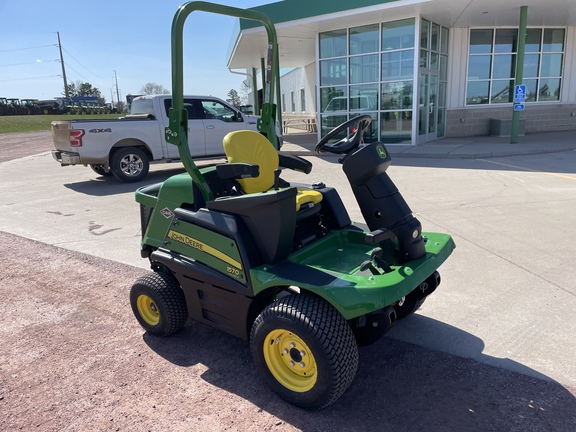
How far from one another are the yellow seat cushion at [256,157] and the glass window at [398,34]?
11.8 metres

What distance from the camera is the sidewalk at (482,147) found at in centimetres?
1195

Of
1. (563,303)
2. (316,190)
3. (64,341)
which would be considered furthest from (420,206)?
(64,341)

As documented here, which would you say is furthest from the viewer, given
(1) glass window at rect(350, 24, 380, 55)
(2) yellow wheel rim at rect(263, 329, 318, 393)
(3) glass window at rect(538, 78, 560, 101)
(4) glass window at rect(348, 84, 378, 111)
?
(3) glass window at rect(538, 78, 560, 101)

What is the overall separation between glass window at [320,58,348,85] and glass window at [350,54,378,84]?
0.26 meters

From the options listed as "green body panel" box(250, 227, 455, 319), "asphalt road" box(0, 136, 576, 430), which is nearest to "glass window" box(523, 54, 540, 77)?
"asphalt road" box(0, 136, 576, 430)

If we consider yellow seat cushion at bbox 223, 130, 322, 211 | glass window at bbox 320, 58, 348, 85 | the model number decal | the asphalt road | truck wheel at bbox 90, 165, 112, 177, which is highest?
glass window at bbox 320, 58, 348, 85

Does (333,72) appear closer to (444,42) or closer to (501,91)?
(444,42)

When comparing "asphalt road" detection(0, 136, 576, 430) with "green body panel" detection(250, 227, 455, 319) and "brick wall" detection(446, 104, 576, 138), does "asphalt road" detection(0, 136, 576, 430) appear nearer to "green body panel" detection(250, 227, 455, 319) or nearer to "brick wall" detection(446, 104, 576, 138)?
"green body panel" detection(250, 227, 455, 319)

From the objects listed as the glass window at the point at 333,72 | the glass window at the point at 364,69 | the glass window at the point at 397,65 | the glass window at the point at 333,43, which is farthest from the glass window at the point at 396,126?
the glass window at the point at 333,43

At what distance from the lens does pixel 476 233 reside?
537 cm

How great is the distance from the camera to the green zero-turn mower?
2.35 m

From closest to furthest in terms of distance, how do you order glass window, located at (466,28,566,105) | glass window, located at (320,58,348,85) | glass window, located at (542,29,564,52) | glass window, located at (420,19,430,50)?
glass window, located at (420,19,430,50)
glass window, located at (320,58,348,85)
glass window, located at (466,28,566,105)
glass window, located at (542,29,564,52)

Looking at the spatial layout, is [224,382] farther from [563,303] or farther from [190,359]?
[563,303]

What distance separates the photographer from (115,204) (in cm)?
792
